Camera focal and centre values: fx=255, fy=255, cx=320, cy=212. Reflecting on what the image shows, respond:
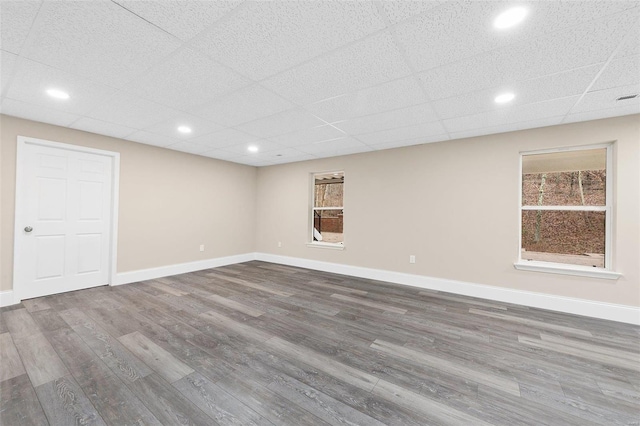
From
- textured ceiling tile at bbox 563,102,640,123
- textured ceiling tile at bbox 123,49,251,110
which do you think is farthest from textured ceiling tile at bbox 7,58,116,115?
textured ceiling tile at bbox 563,102,640,123

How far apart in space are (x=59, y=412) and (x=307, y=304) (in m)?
2.30

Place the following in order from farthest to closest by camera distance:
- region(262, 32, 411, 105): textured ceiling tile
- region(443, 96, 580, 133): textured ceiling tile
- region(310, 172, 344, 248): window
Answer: region(310, 172, 344, 248): window
region(443, 96, 580, 133): textured ceiling tile
region(262, 32, 411, 105): textured ceiling tile

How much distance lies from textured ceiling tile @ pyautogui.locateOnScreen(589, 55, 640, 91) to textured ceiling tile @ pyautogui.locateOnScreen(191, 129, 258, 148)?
3.83m

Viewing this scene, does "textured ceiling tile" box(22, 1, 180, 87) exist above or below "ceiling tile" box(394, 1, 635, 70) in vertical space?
below

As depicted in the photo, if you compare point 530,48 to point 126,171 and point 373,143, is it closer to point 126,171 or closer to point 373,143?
point 373,143

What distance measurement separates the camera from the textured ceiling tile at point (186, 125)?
10.6 ft

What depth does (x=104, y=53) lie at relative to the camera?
1.90m

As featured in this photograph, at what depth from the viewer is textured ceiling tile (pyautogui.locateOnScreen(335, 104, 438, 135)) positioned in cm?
289

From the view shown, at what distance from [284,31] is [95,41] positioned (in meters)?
1.33

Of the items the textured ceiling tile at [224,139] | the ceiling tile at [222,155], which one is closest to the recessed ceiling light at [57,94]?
the textured ceiling tile at [224,139]

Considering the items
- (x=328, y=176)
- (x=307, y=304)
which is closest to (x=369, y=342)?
(x=307, y=304)

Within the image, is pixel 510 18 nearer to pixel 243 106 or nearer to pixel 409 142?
pixel 243 106

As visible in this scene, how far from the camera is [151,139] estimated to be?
163 inches

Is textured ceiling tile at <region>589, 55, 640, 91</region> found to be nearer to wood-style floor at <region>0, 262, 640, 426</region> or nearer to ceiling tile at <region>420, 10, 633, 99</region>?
ceiling tile at <region>420, 10, 633, 99</region>
